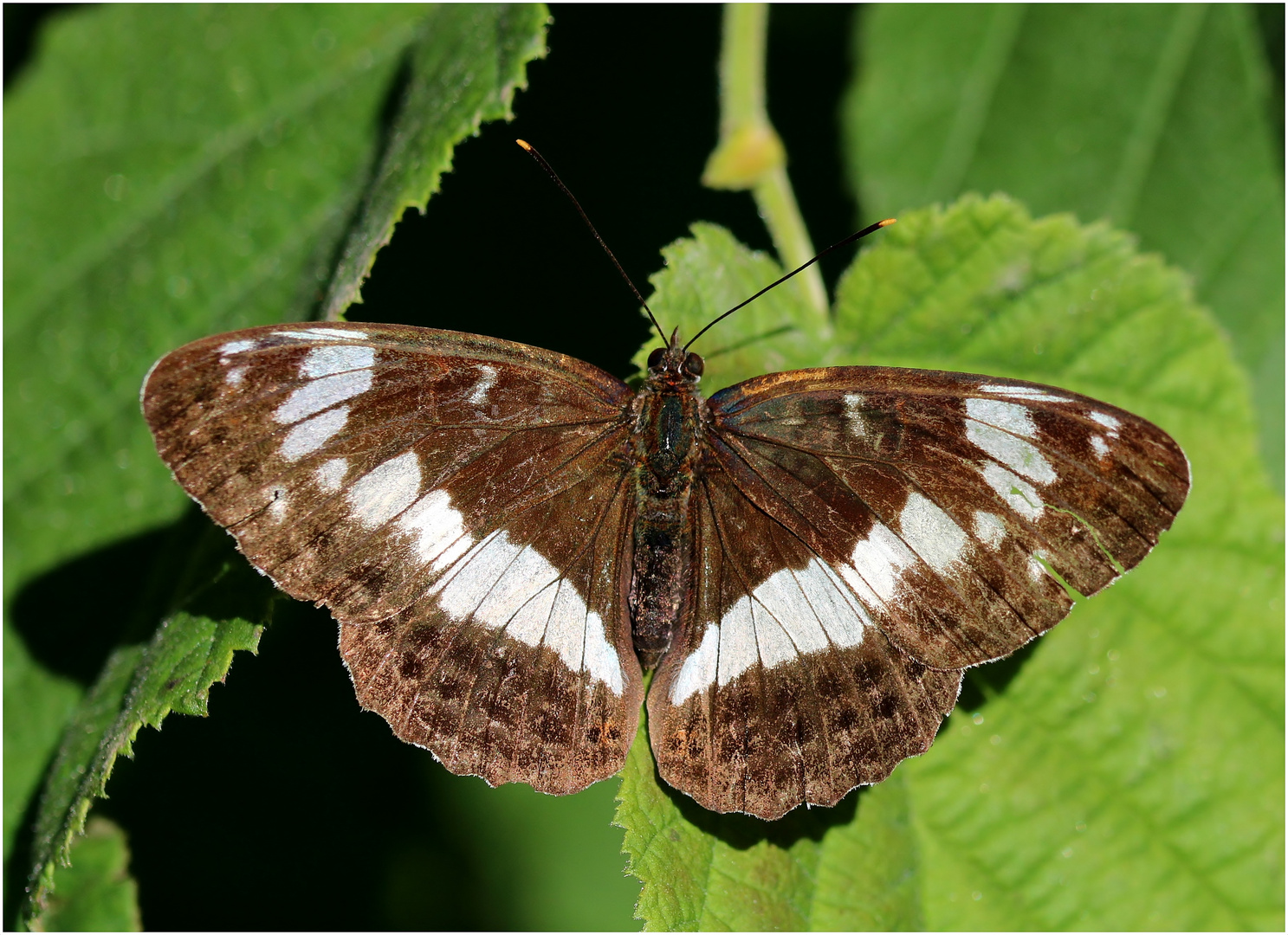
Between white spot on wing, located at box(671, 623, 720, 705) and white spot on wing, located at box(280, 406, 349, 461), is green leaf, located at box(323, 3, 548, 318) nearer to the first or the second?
white spot on wing, located at box(280, 406, 349, 461)

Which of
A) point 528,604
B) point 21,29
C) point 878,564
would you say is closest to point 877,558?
point 878,564

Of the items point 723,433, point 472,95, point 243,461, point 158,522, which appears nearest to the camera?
point 243,461

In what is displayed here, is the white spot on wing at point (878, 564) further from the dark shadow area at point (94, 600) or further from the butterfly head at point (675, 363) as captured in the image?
the dark shadow area at point (94, 600)

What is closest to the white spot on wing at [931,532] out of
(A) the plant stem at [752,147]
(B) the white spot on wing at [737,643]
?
(B) the white spot on wing at [737,643]

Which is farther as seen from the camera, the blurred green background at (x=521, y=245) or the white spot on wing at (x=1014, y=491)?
the blurred green background at (x=521, y=245)

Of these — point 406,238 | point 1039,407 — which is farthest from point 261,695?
point 1039,407

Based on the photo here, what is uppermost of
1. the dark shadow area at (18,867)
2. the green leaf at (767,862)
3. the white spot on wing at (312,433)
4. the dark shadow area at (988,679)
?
the white spot on wing at (312,433)

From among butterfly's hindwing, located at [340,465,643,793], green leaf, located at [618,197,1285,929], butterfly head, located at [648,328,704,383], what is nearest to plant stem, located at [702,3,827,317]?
green leaf, located at [618,197,1285,929]

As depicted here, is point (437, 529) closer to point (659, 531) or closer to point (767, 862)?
point (659, 531)

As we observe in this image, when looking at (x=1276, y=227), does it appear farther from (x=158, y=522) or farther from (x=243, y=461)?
(x=158, y=522)
